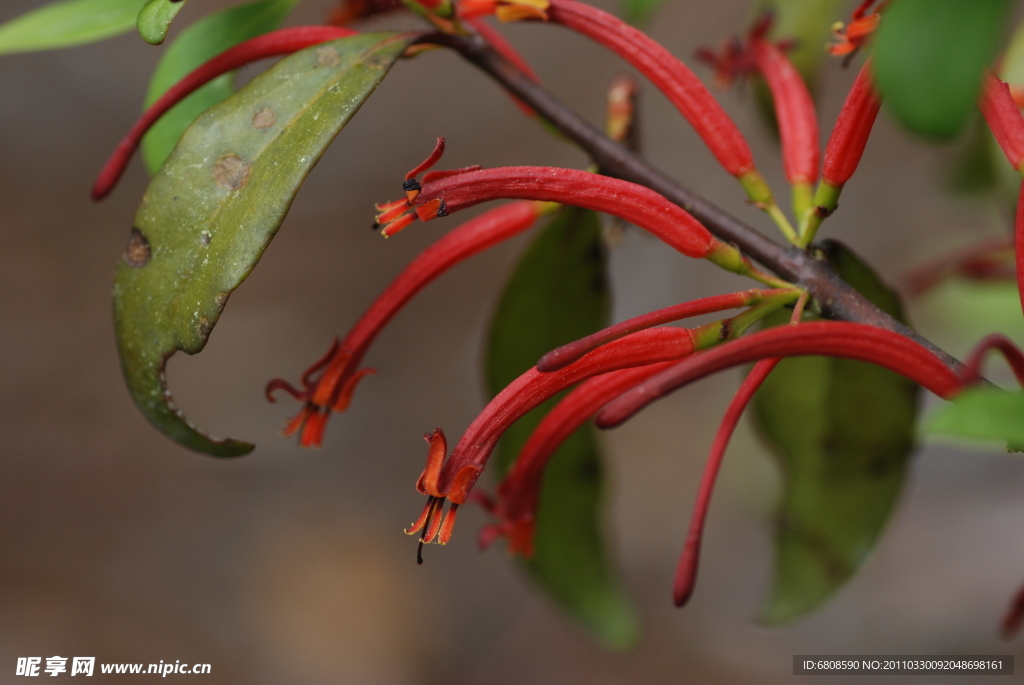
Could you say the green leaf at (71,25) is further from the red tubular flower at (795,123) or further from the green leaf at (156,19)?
the red tubular flower at (795,123)

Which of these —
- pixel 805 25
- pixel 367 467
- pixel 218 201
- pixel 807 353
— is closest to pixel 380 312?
pixel 218 201

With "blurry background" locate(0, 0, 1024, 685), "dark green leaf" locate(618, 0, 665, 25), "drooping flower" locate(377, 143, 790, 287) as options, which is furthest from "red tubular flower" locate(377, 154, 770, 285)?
"blurry background" locate(0, 0, 1024, 685)

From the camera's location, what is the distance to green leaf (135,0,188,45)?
362mm

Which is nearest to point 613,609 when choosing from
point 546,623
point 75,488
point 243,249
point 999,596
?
point 243,249

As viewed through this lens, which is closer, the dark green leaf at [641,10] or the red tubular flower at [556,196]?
the red tubular flower at [556,196]

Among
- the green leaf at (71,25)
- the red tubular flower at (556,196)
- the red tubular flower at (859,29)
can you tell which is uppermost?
the green leaf at (71,25)

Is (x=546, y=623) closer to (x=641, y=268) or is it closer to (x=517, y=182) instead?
(x=641, y=268)

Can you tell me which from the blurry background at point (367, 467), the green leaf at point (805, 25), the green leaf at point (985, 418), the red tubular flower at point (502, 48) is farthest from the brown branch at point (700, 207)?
the blurry background at point (367, 467)

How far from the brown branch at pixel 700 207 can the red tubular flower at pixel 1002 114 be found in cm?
10

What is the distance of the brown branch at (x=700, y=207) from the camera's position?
41 cm

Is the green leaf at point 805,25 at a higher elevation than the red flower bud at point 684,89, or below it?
higher

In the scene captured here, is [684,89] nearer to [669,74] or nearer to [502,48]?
[669,74]

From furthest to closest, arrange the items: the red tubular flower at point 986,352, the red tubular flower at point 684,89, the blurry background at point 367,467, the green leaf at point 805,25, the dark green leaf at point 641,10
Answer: the blurry background at point 367,467 < the green leaf at point 805,25 < the dark green leaf at point 641,10 < the red tubular flower at point 684,89 < the red tubular flower at point 986,352

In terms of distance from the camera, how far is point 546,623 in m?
1.56
